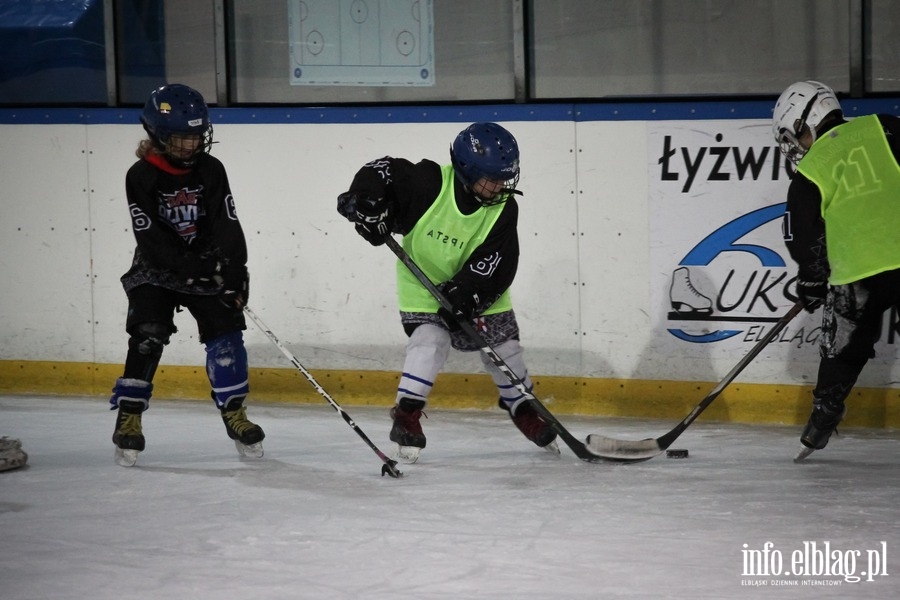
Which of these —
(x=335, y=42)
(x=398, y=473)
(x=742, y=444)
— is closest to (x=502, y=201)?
(x=398, y=473)

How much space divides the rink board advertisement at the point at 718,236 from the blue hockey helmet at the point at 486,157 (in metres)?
1.03

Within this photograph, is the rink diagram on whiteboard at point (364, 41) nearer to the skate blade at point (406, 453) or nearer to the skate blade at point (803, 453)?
the skate blade at point (406, 453)

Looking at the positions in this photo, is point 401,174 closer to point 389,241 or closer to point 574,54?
point 389,241

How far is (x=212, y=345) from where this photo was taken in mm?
4035

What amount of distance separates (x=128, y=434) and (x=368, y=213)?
1009 mm

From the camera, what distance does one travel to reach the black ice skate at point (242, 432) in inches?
160

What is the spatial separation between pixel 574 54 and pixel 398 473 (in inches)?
76.0

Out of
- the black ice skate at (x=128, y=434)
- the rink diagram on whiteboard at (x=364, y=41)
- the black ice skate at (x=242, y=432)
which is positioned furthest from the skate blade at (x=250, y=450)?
the rink diagram on whiteboard at (x=364, y=41)

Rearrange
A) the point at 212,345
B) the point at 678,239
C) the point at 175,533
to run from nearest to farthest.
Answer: the point at 175,533
the point at 212,345
the point at 678,239

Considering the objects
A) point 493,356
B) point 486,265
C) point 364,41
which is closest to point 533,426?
point 493,356

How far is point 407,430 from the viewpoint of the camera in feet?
12.8

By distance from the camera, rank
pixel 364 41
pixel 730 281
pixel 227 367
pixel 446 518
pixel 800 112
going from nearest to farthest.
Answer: pixel 446 518 < pixel 800 112 < pixel 227 367 < pixel 730 281 < pixel 364 41

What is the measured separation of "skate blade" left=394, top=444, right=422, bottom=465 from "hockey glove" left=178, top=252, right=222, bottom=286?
2.49 ft

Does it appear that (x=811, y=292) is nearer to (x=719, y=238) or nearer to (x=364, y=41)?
(x=719, y=238)
